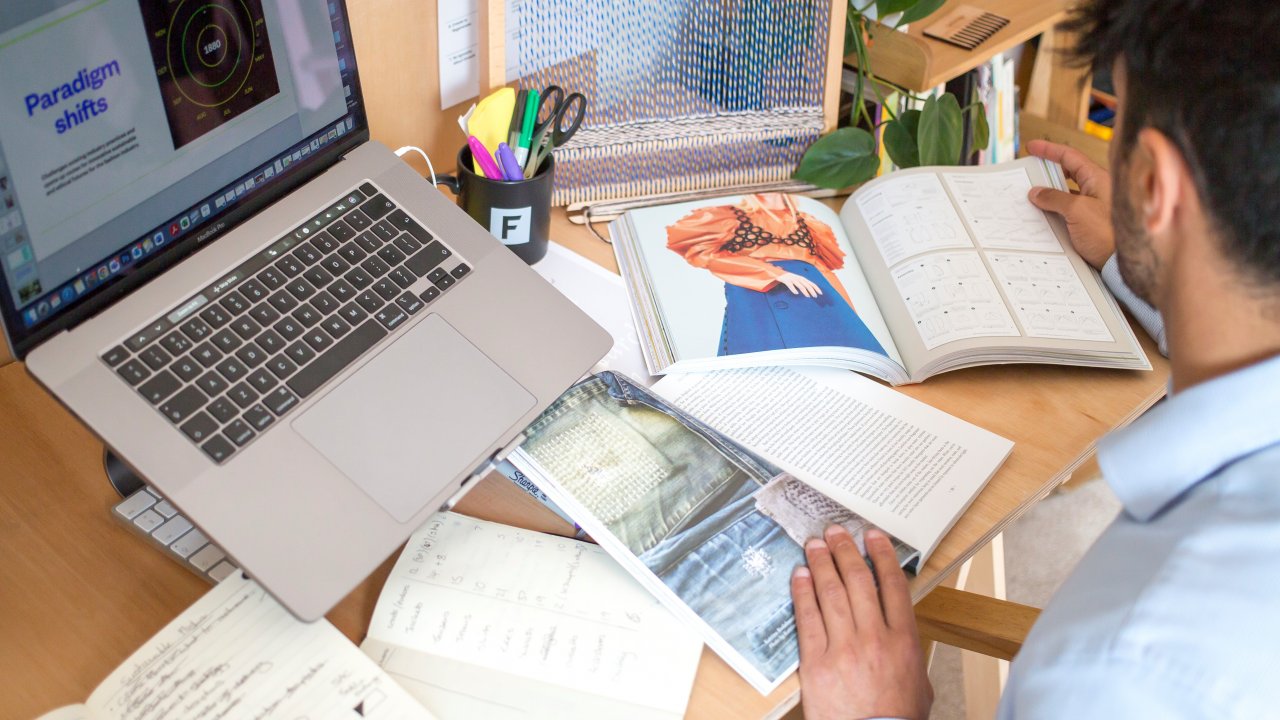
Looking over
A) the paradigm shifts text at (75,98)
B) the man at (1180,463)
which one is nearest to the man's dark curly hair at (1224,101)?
the man at (1180,463)

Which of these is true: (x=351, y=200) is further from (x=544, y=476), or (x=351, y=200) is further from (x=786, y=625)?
(x=786, y=625)

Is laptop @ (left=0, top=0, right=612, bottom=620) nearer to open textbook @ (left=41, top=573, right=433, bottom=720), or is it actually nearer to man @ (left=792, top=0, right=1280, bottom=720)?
open textbook @ (left=41, top=573, right=433, bottom=720)

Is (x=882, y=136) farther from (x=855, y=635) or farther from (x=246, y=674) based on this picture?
(x=246, y=674)

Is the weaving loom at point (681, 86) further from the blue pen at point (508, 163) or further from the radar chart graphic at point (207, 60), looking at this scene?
the radar chart graphic at point (207, 60)

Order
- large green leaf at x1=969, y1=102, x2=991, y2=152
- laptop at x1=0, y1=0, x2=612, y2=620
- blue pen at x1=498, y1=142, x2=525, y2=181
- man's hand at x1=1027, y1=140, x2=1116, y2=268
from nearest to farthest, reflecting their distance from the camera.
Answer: laptop at x1=0, y1=0, x2=612, y2=620 < blue pen at x1=498, y1=142, x2=525, y2=181 < man's hand at x1=1027, y1=140, x2=1116, y2=268 < large green leaf at x1=969, y1=102, x2=991, y2=152

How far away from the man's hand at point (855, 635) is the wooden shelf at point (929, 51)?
737mm

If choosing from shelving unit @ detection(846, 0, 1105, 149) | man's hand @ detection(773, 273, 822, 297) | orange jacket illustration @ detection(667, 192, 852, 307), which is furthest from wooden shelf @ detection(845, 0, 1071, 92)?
man's hand @ detection(773, 273, 822, 297)

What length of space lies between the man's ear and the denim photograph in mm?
329

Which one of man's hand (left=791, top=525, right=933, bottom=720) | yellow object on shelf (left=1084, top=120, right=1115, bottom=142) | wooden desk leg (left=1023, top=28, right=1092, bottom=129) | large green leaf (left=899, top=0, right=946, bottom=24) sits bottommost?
yellow object on shelf (left=1084, top=120, right=1115, bottom=142)

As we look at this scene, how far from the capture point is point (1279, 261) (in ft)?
1.94

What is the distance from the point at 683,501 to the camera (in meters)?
0.76

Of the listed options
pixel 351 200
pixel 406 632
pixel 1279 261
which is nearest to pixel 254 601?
pixel 406 632

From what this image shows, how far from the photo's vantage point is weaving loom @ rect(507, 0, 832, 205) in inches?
41.6

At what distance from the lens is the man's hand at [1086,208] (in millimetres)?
1038
